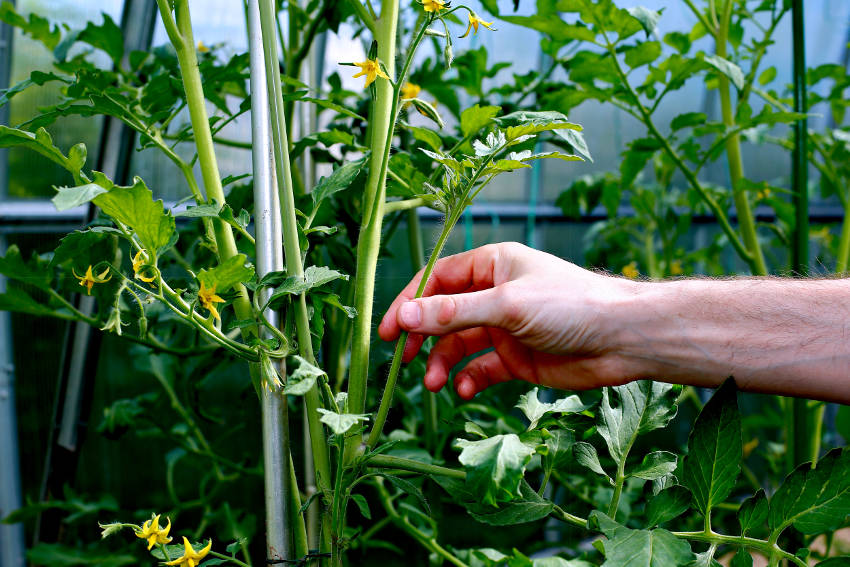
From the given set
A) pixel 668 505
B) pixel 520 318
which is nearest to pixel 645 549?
pixel 668 505

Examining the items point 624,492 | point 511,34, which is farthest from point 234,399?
point 511,34

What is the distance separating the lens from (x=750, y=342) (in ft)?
1.70

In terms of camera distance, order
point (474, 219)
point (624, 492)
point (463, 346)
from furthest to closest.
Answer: point (474, 219) < point (624, 492) < point (463, 346)

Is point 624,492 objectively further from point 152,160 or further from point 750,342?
point 152,160

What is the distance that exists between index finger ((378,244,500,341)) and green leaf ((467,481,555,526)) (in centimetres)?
19

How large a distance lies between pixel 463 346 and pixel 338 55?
124 cm

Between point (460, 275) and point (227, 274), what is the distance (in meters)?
0.29

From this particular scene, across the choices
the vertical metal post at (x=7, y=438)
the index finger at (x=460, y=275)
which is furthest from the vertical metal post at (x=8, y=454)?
the index finger at (x=460, y=275)

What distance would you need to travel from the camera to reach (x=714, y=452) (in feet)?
1.41

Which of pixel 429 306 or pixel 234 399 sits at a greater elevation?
pixel 429 306

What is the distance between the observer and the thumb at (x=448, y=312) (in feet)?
1.64

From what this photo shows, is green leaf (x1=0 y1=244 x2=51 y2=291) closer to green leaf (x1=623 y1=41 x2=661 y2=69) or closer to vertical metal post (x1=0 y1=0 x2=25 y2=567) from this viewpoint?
green leaf (x1=623 y1=41 x2=661 y2=69)

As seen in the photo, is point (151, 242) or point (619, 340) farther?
point (619, 340)

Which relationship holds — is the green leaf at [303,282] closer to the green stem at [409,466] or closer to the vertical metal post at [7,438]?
the green stem at [409,466]
